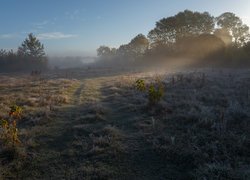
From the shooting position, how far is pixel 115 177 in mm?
7406

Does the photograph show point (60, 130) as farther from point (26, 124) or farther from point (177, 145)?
point (177, 145)

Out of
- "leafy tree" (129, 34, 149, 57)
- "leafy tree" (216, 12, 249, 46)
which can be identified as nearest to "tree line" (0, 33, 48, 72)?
"leafy tree" (129, 34, 149, 57)

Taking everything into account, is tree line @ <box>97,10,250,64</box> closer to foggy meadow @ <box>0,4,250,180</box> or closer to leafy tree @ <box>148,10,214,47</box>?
leafy tree @ <box>148,10,214,47</box>

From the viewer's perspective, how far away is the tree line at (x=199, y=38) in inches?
1876

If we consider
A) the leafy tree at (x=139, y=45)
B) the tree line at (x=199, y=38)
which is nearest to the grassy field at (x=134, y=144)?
the tree line at (x=199, y=38)

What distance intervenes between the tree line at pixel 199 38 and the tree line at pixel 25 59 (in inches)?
1214

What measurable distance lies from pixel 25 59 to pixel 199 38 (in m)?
50.4

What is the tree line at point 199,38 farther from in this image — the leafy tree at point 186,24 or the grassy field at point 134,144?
the grassy field at point 134,144

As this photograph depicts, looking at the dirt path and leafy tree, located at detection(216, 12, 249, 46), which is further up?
leafy tree, located at detection(216, 12, 249, 46)

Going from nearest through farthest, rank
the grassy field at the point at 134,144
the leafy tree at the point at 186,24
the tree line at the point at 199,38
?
the grassy field at the point at 134,144 → the tree line at the point at 199,38 → the leafy tree at the point at 186,24

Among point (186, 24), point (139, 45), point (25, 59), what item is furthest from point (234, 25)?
point (25, 59)

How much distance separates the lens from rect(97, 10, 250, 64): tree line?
47.6 m

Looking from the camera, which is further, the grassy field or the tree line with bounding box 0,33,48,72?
the tree line with bounding box 0,33,48,72

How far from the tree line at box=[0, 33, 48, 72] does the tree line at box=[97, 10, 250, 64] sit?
30.8m
